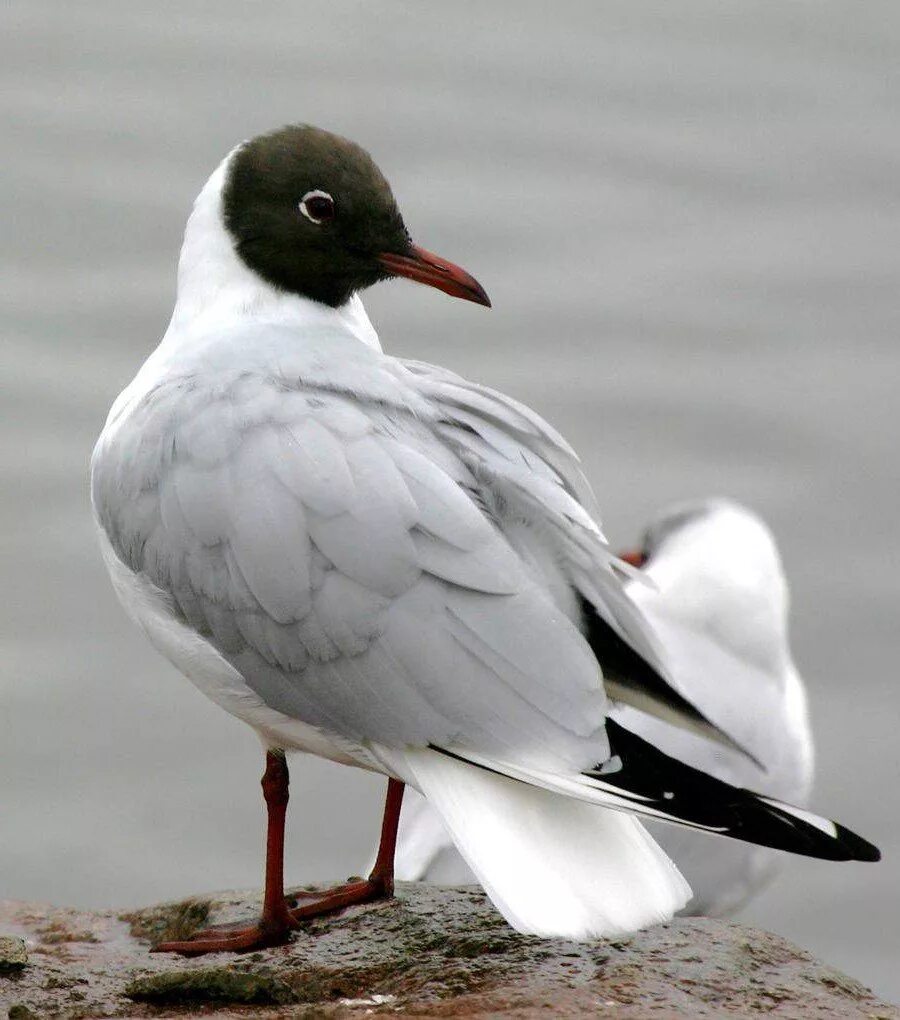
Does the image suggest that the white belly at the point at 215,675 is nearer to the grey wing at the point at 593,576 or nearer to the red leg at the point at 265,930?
the red leg at the point at 265,930

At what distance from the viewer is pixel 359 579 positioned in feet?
12.3

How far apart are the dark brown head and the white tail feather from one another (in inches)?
47.0

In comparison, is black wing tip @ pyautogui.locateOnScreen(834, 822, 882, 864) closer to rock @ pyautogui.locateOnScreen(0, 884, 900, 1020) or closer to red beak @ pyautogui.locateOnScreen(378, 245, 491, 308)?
rock @ pyautogui.locateOnScreen(0, 884, 900, 1020)

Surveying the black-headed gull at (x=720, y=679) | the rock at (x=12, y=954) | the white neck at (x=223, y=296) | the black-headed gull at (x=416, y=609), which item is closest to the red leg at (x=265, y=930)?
the black-headed gull at (x=416, y=609)

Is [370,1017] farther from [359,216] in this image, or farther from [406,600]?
[359,216]

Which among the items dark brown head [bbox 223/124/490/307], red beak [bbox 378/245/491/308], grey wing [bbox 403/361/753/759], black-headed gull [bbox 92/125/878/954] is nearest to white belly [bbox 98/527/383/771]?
black-headed gull [bbox 92/125/878/954]

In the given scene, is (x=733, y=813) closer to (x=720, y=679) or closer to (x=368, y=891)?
(x=368, y=891)

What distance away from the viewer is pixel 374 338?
4.67 meters

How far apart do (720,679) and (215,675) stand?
3094mm

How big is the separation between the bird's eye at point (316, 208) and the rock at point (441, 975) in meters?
→ 1.41

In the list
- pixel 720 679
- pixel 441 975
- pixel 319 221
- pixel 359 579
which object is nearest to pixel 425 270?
pixel 319 221

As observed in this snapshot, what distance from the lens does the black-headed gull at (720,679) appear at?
19.1 ft

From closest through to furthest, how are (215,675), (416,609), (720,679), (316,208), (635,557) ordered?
(416,609) → (215,675) → (316,208) → (720,679) → (635,557)

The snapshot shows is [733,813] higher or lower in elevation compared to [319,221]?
lower
